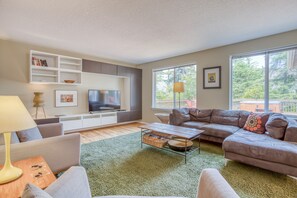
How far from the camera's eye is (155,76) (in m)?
5.79

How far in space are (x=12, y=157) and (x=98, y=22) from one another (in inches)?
90.9

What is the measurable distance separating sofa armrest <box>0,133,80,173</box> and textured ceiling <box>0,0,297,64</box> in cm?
188

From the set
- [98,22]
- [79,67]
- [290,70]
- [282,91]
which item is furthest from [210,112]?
[79,67]

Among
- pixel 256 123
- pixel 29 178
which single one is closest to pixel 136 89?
pixel 256 123

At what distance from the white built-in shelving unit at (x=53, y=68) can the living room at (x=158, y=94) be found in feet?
0.09

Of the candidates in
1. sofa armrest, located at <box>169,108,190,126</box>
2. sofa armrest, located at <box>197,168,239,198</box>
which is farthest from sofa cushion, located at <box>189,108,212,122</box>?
sofa armrest, located at <box>197,168,239,198</box>

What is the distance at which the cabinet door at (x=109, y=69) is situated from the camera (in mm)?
4961

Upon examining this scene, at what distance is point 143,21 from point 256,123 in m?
2.88

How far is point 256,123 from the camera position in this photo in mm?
2922

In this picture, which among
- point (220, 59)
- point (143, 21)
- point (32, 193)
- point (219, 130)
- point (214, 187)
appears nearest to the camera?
point (32, 193)

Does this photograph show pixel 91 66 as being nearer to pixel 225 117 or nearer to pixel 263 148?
pixel 225 117

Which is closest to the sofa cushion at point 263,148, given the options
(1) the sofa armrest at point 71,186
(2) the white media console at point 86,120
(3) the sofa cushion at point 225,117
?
(3) the sofa cushion at point 225,117

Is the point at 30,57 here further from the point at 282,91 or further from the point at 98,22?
the point at 282,91

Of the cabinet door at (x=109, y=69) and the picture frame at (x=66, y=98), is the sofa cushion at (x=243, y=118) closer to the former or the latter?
the cabinet door at (x=109, y=69)
